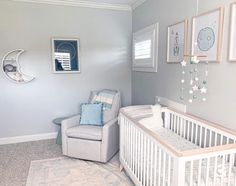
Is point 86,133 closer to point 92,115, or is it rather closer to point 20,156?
point 92,115

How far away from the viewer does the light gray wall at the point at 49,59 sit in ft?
11.3

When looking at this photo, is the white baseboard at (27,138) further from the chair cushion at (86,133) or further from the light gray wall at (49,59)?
the chair cushion at (86,133)

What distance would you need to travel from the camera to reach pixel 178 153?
134 centimetres

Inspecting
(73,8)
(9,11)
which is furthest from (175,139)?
(9,11)

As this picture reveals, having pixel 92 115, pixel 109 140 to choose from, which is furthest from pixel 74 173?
pixel 92 115

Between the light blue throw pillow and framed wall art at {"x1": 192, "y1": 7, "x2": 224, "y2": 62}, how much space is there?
1.64 m

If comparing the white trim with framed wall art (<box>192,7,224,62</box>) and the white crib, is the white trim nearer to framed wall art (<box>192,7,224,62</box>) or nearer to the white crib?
the white crib

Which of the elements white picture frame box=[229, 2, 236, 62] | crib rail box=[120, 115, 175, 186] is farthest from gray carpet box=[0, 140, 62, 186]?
white picture frame box=[229, 2, 236, 62]

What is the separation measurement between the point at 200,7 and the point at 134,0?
1696mm

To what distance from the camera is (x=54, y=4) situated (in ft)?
11.6

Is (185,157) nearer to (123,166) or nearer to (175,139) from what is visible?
(175,139)

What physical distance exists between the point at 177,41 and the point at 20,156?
108 inches

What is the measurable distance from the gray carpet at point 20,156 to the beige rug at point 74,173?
111mm

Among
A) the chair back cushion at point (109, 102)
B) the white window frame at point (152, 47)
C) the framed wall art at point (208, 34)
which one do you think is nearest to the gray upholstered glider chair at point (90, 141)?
the chair back cushion at point (109, 102)
